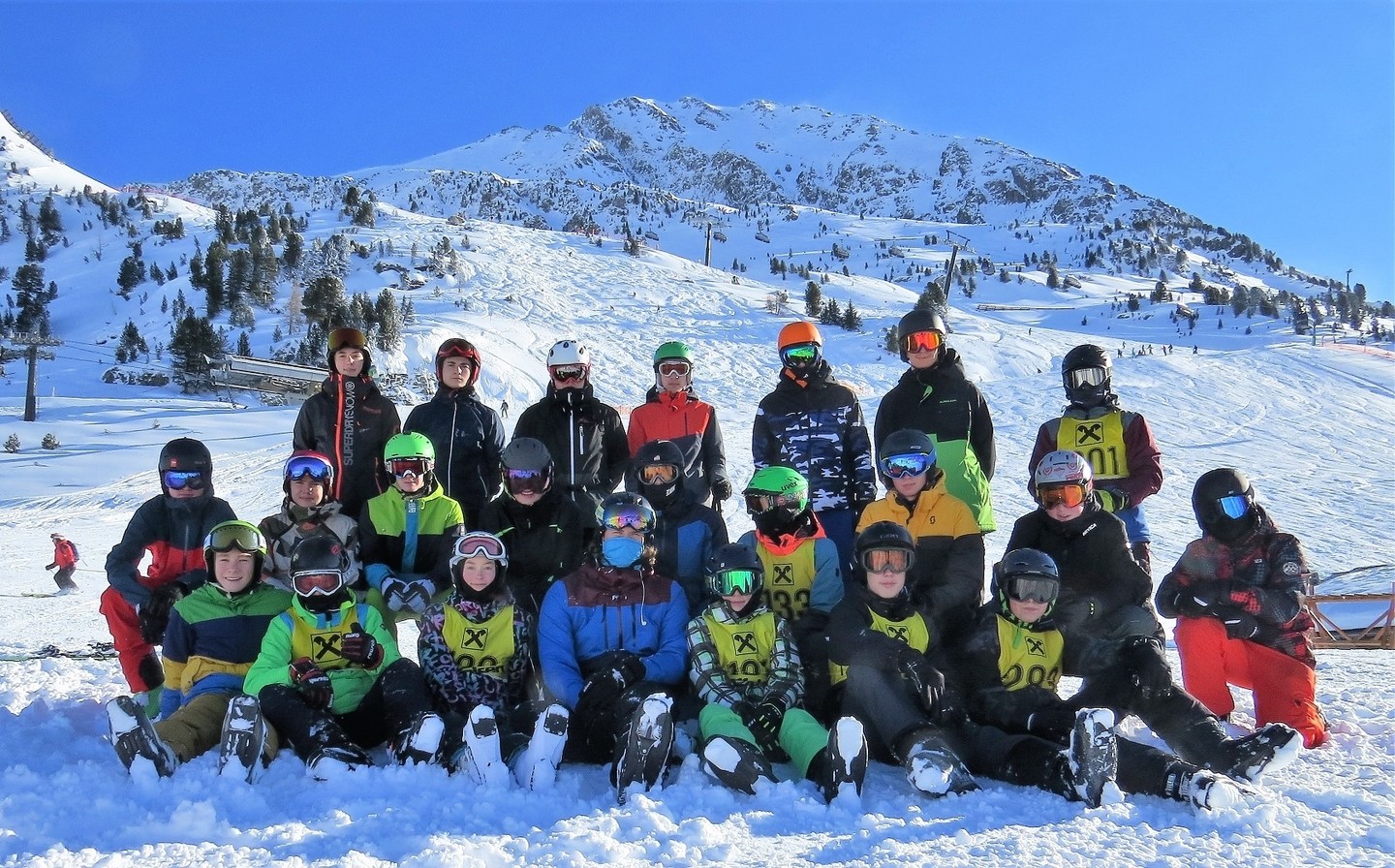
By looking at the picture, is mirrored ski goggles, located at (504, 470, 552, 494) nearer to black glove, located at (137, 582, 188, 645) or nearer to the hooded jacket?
black glove, located at (137, 582, 188, 645)

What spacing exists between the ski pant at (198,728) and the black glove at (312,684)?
0.20 m

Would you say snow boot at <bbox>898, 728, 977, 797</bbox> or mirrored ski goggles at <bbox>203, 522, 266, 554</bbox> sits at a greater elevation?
mirrored ski goggles at <bbox>203, 522, 266, 554</bbox>

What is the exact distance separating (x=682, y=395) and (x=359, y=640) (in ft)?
7.49

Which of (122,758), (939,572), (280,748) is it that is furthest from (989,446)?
(122,758)

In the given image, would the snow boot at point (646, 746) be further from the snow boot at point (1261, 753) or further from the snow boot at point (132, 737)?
the snow boot at point (1261, 753)

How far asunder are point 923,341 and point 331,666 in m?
3.50

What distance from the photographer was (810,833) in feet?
8.91

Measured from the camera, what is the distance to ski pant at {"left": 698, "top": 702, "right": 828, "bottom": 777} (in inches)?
125

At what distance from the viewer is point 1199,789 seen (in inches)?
110

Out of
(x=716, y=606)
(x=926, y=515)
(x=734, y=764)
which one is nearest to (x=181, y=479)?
(x=716, y=606)

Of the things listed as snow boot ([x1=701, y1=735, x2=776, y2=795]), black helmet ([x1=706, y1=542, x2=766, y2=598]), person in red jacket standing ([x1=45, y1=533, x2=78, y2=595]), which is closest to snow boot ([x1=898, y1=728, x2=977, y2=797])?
snow boot ([x1=701, y1=735, x2=776, y2=795])

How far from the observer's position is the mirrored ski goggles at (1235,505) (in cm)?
407

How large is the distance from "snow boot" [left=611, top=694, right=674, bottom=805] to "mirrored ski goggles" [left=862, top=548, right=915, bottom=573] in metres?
1.17

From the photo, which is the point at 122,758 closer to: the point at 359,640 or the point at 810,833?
the point at 359,640
